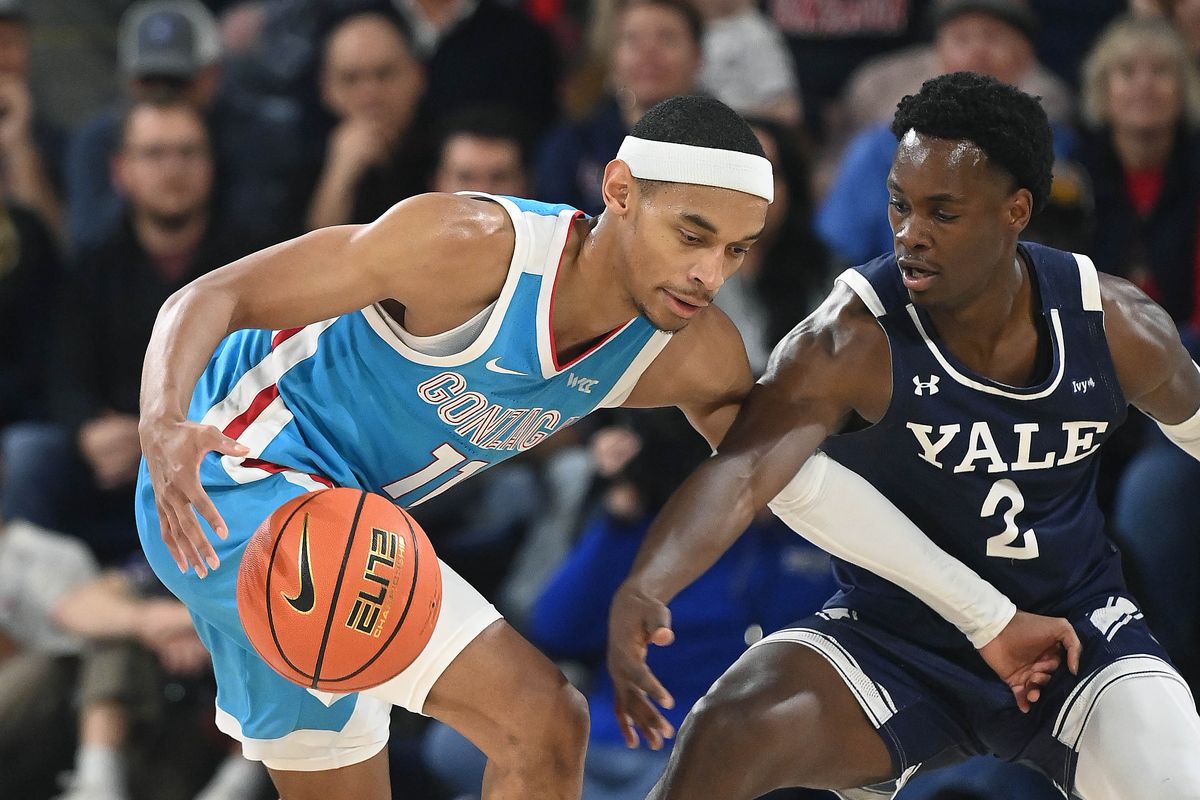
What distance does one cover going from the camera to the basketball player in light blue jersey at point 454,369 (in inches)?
137

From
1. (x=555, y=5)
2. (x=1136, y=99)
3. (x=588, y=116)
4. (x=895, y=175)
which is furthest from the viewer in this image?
(x=555, y=5)

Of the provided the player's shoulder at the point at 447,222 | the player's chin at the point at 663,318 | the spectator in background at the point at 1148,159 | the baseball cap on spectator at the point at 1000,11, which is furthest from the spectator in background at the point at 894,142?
the player's shoulder at the point at 447,222

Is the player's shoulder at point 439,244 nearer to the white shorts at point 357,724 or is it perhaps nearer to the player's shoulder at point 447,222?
the player's shoulder at point 447,222

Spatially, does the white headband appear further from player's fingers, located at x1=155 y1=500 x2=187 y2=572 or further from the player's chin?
player's fingers, located at x1=155 y1=500 x2=187 y2=572

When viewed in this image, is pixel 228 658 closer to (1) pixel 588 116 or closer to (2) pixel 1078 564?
(2) pixel 1078 564

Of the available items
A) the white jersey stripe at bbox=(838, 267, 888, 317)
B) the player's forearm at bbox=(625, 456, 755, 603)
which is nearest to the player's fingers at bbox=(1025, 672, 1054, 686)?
the player's forearm at bbox=(625, 456, 755, 603)

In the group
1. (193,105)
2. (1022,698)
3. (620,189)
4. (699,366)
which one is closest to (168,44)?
(193,105)

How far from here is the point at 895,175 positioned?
379cm

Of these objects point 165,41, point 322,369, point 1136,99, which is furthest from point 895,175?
point 165,41

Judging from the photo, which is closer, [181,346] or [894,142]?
[181,346]

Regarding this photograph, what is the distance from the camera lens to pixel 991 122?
3744mm

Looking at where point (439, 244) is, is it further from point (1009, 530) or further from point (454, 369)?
point (1009, 530)

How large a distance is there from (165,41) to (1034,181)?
4692 mm

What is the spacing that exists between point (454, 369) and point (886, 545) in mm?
1065
